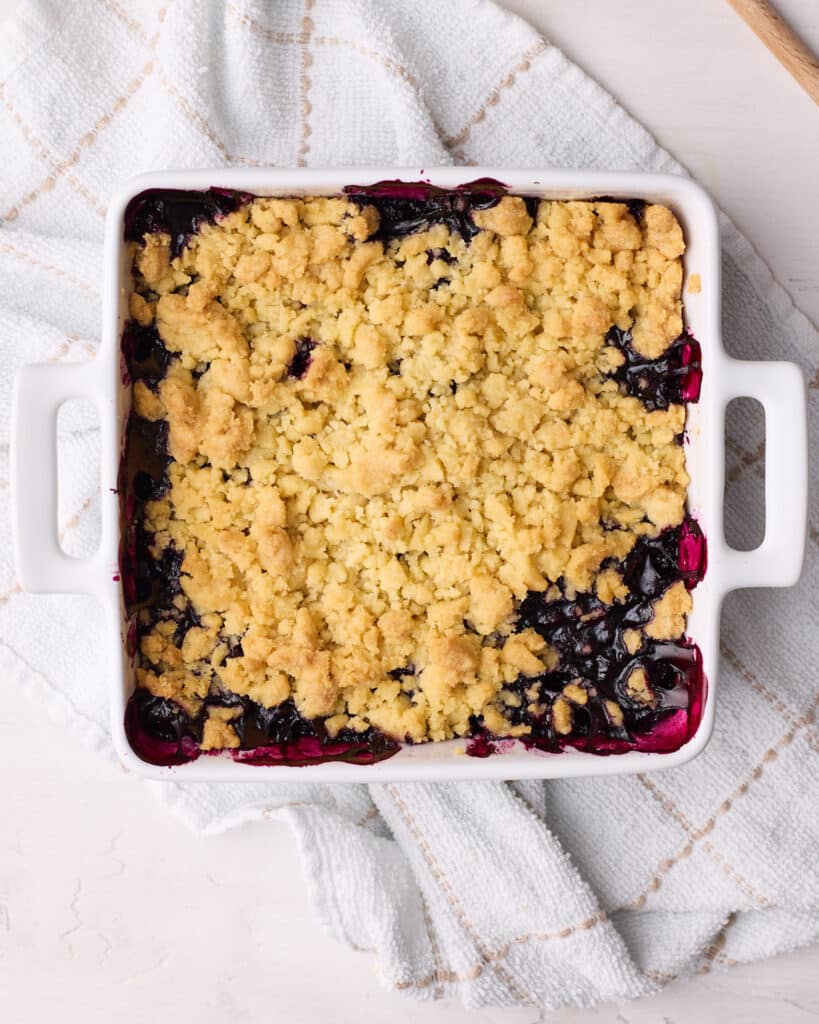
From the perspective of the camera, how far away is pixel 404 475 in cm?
112

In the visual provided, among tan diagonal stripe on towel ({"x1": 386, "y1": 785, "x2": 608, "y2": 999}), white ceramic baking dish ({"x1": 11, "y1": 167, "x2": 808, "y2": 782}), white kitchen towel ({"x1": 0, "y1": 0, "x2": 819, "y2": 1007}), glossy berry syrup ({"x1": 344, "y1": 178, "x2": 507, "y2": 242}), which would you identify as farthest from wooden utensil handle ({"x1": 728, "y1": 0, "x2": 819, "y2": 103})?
tan diagonal stripe on towel ({"x1": 386, "y1": 785, "x2": 608, "y2": 999})

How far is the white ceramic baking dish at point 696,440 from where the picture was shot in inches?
41.7

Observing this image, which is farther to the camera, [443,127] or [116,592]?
[443,127]

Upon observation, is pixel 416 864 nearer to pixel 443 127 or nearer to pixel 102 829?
pixel 102 829

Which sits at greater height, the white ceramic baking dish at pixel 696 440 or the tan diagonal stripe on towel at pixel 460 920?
the white ceramic baking dish at pixel 696 440

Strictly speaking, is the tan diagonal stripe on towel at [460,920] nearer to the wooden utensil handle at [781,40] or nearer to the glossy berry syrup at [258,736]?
the glossy berry syrup at [258,736]

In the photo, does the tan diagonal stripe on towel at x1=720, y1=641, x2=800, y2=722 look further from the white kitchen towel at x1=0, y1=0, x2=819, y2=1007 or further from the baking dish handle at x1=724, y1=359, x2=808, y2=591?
the baking dish handle at x1=724, y1=359, x2=808, y2=591

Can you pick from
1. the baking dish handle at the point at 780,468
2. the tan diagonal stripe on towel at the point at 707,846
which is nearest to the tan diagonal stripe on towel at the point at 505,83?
the baking dish handle at the point at 780,468

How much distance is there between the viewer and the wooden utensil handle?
1.31 metres

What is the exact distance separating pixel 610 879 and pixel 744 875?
0.17 m

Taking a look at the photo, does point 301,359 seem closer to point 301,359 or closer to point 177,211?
point 301,359

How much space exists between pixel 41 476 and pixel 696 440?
0.68 m

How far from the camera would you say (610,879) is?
4.36 feet

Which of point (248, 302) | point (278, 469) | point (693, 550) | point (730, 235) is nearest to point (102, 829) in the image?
point (278, 469)
